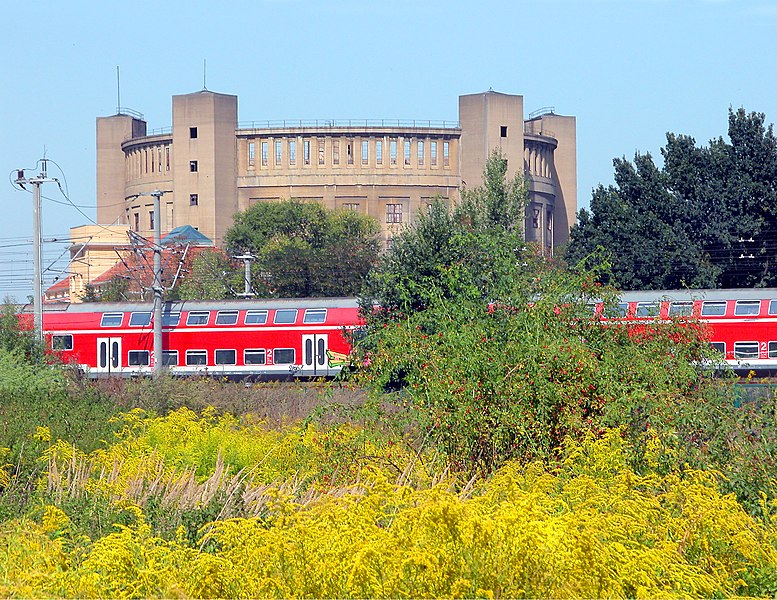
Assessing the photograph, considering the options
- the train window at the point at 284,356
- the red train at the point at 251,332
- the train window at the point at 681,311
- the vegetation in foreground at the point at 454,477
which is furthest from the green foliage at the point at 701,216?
the vegetation in foreground at the point at 454,477

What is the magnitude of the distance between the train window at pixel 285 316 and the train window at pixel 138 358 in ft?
18.8

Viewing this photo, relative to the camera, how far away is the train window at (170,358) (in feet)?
154

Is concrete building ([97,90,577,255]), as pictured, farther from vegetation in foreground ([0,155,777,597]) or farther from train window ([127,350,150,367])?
vegetation in foreground ([0,155,777,597])

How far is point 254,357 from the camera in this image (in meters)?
45.8

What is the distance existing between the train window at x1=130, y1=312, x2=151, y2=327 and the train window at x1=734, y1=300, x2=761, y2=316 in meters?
23.1

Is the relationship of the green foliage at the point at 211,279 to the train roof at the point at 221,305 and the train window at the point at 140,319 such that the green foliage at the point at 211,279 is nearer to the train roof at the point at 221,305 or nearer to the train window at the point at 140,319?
the train roof at the point at 221,305

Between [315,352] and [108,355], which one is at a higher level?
[315,352]

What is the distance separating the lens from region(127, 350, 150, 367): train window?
47.2 meters

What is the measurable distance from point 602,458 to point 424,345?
12.9ft

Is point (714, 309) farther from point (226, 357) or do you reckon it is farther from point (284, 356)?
point (226, 357)

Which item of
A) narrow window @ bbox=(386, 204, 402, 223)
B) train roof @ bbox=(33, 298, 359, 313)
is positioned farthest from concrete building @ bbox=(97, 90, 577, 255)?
train roof @ bbox=(33, 298, 359, 313)

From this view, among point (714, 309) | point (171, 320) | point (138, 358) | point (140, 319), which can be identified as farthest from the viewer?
point (140, 319)

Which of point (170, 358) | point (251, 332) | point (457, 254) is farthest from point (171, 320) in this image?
point (457, 254)

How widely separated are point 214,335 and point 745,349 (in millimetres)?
20281
